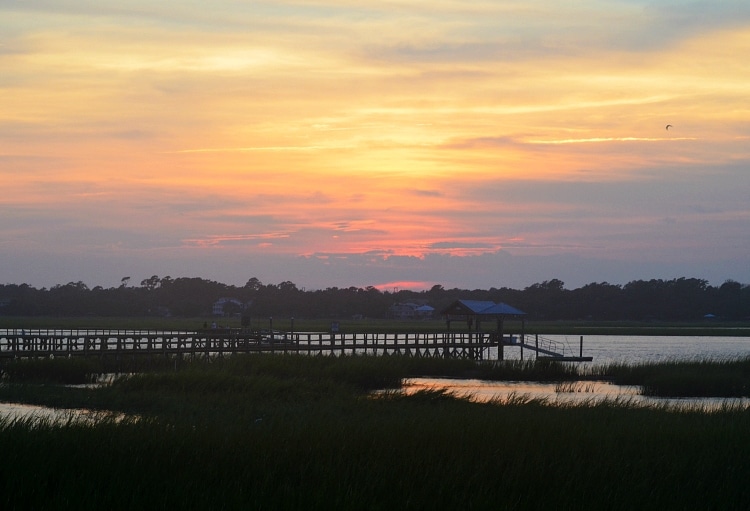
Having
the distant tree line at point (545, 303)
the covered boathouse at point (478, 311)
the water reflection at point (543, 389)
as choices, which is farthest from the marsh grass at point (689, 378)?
the distant tree line at point (545, 303)

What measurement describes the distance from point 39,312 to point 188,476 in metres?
172

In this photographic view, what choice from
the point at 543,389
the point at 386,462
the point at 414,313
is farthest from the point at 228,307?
the point at 386,462

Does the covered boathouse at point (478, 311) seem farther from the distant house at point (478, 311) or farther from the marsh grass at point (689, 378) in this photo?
the marsh grass at point (689, 378)

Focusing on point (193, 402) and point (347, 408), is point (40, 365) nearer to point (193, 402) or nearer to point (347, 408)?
point (193, 402)

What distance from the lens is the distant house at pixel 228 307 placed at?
185500mm

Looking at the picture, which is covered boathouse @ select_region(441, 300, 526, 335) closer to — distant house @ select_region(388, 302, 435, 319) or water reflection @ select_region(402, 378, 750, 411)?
water reflection @ select_region(402, 378, 750, 411)

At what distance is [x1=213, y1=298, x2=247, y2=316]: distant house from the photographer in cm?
18550

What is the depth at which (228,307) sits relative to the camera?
617ft

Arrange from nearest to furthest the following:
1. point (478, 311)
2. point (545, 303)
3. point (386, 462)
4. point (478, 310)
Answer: point (386, 462), point (478, 311), point (478, 310), point (545, 303)

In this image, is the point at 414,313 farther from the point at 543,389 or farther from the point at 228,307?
the point at 543,389

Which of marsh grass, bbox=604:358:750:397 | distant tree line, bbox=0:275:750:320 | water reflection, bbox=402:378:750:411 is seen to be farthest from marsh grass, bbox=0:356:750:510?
distant tree line, bbox=0:275:750:320

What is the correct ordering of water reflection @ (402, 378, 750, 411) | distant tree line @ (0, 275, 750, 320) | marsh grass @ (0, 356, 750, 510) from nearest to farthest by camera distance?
1. marsh grass @ (0, 356, 750, 510)
2. water reflection @ (402, 378, 750, 411)
3. distant tree line @ (0, 275, 750, 320)

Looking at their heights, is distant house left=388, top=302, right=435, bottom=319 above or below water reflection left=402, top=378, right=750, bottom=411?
above

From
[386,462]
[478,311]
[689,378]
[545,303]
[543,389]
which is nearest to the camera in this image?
[386,462]
